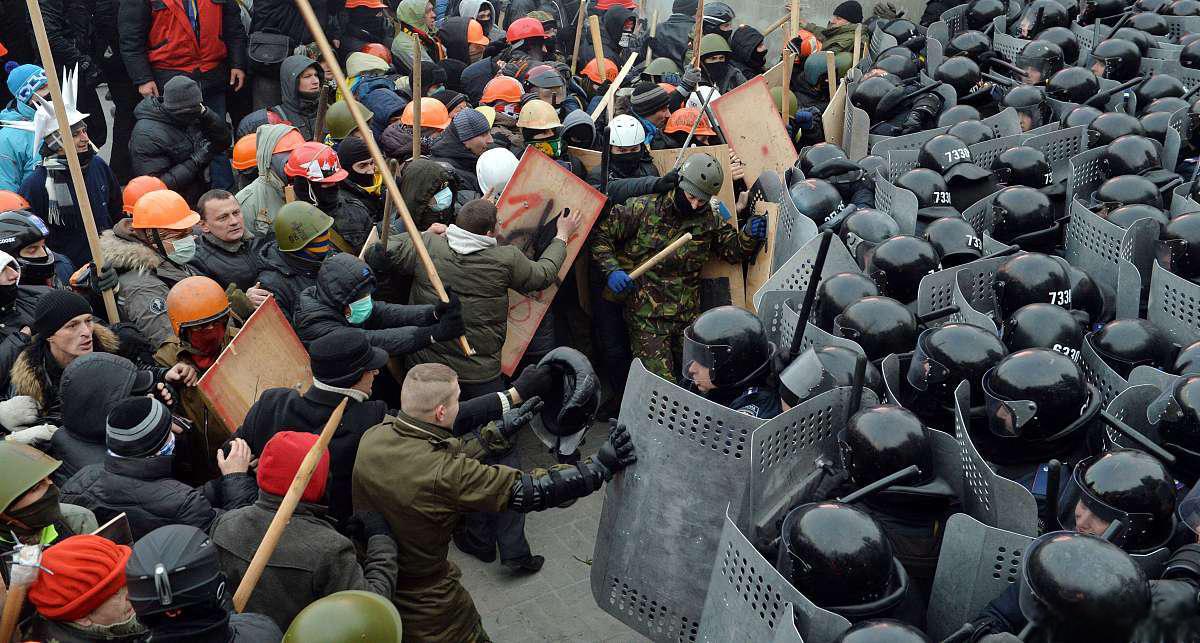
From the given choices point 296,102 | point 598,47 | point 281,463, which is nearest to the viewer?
point 281,463

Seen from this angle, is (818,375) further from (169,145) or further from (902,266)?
(169,145)

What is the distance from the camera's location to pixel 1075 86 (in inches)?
335

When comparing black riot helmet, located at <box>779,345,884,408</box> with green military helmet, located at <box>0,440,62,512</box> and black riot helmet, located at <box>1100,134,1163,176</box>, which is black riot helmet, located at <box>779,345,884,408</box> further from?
black riot helmet, located at <box>1100,134,1163,176</box>

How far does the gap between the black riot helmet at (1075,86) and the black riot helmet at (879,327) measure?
14.9ft

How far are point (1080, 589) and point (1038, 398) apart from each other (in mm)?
1182

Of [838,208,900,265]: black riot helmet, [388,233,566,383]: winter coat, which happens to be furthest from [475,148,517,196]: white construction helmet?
[838,208,900,265]: black riot helmet

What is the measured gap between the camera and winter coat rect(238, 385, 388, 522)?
4.45m

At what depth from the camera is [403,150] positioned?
25.2 feet

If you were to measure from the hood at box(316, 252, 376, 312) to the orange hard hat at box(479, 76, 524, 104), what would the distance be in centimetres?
339

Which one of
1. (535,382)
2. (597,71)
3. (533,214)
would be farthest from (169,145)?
(535,382)

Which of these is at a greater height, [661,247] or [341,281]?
[341,281]

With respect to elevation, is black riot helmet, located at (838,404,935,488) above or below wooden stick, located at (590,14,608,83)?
above

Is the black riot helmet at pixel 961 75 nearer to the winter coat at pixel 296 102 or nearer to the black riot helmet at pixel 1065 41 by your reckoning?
the black riot helmet at pixel 1065 41

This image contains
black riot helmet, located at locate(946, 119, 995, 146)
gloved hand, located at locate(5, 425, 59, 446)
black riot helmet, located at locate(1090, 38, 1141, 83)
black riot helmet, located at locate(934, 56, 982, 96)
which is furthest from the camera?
black riot helmet, located at locate(1090, 38, 1141, 83)
